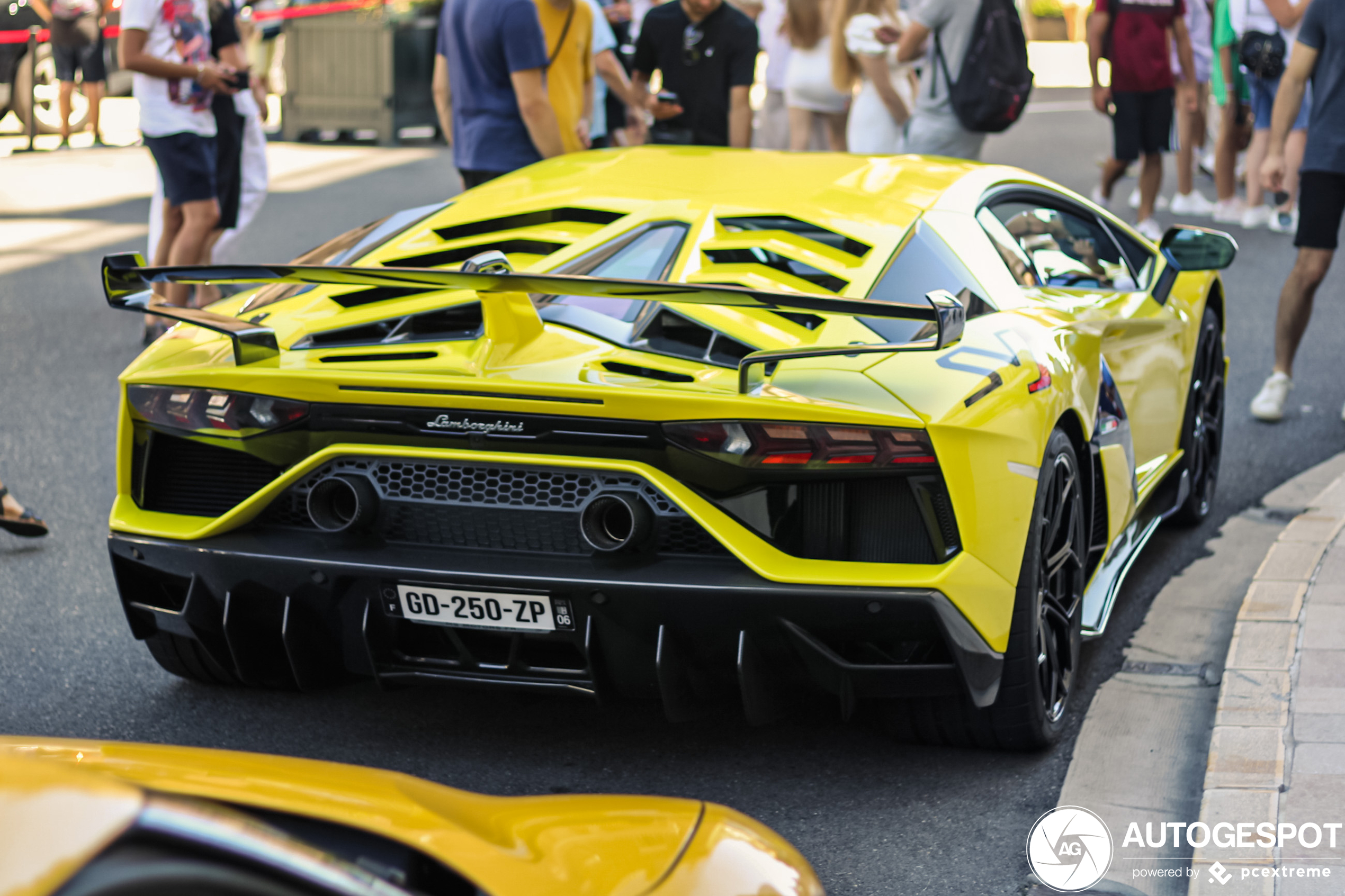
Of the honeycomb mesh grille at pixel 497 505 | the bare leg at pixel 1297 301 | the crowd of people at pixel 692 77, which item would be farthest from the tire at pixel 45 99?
the honeycomb mesh grille at pixel 497 505

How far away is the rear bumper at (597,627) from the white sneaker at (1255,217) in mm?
9763

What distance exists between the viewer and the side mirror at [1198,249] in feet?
15.8

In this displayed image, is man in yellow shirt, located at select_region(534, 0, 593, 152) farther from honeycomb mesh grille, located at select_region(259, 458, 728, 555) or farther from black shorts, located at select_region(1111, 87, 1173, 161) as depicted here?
black shorts, located at select_region(1111, 87, 1173, 161)

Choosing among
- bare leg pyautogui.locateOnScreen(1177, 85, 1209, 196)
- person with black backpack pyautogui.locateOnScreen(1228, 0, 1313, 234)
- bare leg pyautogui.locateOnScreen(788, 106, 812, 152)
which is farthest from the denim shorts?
bare leg pyautogui.locateOnScreen(788, 106, 812, 152)

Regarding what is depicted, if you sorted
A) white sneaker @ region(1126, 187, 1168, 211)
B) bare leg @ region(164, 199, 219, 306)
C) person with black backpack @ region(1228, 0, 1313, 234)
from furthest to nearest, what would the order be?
white sneaker @ region(1126, 187, 1168, 211)
person with black backpack @ region(1228, 0, 1313, 234)
bare leg @ region(164, 199, 219, 306)

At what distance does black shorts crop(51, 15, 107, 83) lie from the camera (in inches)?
624

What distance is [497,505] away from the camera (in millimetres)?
3176

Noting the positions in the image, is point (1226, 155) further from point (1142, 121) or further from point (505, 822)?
point (505, 822)

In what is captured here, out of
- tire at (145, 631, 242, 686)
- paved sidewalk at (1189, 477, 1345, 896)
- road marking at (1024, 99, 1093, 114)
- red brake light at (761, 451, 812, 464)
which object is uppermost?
red brake light at (761, 451, 812, 464)

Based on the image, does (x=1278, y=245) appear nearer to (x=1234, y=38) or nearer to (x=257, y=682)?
(x=1234, y=38)

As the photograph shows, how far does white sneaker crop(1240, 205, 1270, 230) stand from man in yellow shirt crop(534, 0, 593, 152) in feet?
21.8

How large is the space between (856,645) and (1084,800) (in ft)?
2.23

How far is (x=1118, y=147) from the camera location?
36.5ft

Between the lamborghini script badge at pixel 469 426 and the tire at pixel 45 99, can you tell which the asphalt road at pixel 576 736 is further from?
the tire at pixel 45 99
